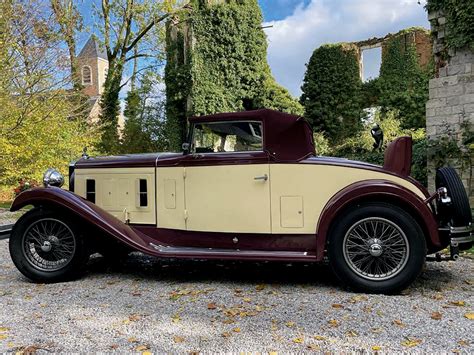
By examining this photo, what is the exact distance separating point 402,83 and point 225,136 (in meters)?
18.1

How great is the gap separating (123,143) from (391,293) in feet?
66.7

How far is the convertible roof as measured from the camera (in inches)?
161

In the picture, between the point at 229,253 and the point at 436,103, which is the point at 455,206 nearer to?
the point at 229,253

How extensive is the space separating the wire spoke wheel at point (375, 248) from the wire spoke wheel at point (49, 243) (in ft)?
9.24

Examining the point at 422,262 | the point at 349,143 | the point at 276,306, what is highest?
the point at 349,143

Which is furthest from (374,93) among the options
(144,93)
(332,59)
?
(144,93)

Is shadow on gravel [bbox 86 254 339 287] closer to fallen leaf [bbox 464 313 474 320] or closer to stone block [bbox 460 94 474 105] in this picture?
fallen leaf [bbox 464 313 474 320]

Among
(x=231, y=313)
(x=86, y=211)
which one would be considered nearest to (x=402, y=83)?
(x=86, y=211)

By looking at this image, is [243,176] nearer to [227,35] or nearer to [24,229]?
[24,229]

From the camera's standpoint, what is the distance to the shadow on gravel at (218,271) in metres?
4.36

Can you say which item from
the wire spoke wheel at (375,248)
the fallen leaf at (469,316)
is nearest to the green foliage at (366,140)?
the wire spoke wheel at (375,248)

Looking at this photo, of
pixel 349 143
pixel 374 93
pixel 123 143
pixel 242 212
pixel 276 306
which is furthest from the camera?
pixel 123 143

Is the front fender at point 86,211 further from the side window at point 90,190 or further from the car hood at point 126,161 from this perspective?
the car hood at point 126,161

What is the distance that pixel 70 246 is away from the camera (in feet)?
14.3
